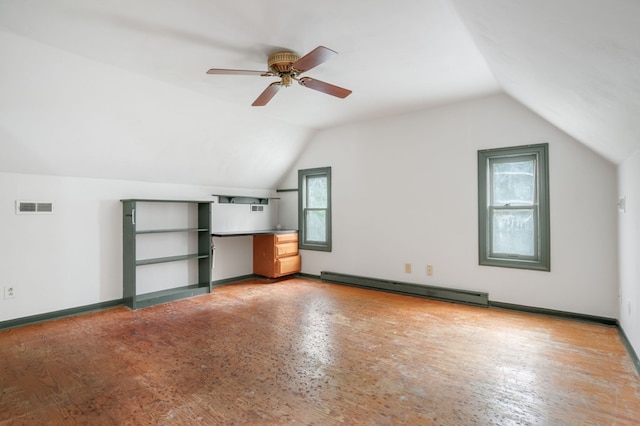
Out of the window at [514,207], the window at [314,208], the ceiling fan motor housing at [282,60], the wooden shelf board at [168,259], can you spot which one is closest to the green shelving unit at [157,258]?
the wooden shelf board at [168,259]

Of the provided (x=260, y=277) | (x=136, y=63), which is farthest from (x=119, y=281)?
(x=136, y=63)

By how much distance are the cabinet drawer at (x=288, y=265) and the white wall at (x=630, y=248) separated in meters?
4.50

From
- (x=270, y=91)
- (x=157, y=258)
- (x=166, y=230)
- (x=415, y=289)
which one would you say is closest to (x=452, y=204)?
(x=415, y=289)

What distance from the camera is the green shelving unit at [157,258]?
14.0ft

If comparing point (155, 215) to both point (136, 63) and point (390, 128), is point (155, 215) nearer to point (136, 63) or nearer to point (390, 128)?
point (136, 63)

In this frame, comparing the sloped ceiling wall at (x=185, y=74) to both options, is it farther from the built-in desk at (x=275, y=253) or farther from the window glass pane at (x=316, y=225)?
the window glass pane at (x=316, y=225)

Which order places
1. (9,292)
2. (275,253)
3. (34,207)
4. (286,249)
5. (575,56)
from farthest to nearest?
(286,249)
(275,253)
(34,207)
(9,292)
(575,56)

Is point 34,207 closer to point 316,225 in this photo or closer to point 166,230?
point 166,230

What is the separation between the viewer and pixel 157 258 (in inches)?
187

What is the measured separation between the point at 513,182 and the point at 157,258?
4.93 meters

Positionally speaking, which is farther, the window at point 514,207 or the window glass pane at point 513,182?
the window glass pane at point 513,182

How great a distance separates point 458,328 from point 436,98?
281 centimetres

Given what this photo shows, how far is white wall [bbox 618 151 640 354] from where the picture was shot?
262cm

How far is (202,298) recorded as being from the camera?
4.82 metres
